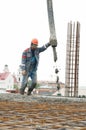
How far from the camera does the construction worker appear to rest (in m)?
10.8

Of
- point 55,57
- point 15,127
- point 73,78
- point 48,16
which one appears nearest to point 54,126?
point 15,127

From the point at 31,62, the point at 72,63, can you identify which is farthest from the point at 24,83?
the point at 72,63

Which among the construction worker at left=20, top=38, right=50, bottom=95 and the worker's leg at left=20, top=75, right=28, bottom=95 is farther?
the worker's leg at left=20, top=75, right=28, bottom=95

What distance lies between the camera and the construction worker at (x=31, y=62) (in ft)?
35.5

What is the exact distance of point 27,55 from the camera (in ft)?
36.0

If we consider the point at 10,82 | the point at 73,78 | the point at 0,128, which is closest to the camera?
the point at 0,128

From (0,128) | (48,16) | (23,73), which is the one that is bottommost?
(0,128)

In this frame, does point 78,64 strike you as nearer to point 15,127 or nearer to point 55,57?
point 55,57

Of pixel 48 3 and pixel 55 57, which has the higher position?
pixel 48 3

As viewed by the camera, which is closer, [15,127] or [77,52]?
[15,127]

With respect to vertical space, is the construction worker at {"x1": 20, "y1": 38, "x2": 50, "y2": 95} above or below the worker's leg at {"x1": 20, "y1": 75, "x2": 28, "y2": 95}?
above

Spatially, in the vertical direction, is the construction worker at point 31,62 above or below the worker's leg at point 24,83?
above

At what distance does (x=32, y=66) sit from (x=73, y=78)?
852cm

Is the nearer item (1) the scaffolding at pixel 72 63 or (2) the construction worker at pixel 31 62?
(2) the construction worker at pixel 31 62
